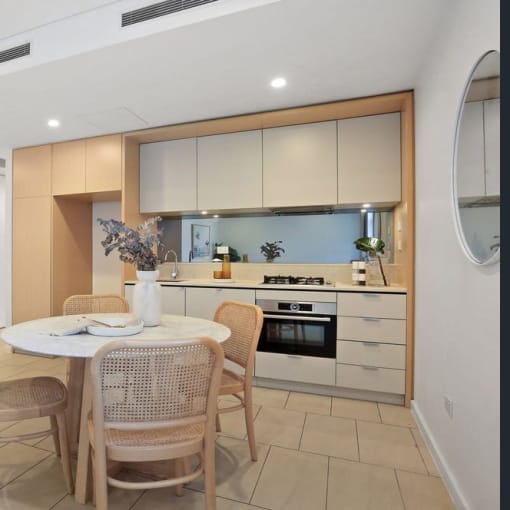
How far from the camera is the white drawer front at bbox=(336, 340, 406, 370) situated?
8.13 feet

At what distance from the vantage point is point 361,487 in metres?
1.59

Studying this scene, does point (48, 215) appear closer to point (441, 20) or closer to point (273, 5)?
point (273, 5)

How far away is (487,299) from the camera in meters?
1.20

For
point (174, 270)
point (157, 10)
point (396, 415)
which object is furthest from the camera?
point (174, 270)

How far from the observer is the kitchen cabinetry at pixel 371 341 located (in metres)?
2.48

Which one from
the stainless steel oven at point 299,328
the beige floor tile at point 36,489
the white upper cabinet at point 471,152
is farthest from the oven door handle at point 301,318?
the beige floor tile at point 36,489

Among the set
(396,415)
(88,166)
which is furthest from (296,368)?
(88,166)

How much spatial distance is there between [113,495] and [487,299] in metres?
1.90

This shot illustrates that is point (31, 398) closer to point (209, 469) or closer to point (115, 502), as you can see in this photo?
point (115, 502)

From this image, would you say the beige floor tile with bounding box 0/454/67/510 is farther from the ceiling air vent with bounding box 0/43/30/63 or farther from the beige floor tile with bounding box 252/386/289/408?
the ceiling air vent with bounding box 0/43/30/63

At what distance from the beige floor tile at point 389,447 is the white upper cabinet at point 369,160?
1.83m

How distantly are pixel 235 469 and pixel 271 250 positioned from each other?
2.13 meters

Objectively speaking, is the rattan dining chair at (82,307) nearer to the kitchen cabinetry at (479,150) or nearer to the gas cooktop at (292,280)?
the gas cooktop at (292,280)

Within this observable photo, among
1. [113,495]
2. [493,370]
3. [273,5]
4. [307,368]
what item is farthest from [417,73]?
[113,495]
